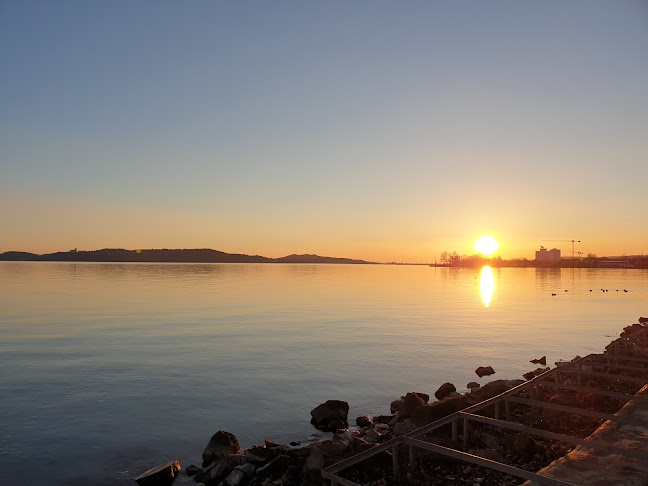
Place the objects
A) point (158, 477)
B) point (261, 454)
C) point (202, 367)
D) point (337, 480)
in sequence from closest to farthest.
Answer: point (337, 480)
point (158, 477)
point (261, 454)
point (202, 367)

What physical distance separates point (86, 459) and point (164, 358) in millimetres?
14937

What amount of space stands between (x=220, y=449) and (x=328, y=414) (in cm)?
522

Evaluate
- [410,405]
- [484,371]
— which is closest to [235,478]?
[410,405]

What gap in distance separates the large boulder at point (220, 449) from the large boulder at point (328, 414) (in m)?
4.42

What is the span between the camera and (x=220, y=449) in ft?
48.5

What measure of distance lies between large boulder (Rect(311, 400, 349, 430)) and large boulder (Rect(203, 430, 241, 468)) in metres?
4.42

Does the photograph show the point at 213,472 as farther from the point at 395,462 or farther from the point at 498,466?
the point at 498,466

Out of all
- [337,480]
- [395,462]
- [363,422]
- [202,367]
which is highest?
[337,480]

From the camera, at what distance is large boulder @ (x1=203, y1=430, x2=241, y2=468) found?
14.7 meters

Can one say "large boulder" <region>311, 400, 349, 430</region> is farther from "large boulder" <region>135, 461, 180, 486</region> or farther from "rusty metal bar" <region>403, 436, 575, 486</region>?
"rusty metal bar" <region>403, 436, 575, 486</region>

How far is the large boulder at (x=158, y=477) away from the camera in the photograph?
13422mm

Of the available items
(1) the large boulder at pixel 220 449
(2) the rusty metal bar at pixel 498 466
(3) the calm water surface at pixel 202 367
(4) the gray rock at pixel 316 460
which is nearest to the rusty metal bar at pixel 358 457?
(2) the rusty metal bar at pixel 498 466

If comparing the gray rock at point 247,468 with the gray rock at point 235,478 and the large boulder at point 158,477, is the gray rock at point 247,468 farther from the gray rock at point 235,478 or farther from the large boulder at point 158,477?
the large boulder at point 158,477

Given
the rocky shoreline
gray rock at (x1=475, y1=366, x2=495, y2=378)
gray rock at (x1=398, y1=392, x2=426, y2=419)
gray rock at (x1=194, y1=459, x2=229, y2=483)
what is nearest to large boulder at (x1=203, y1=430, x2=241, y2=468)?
the rocky shoreline
